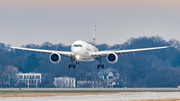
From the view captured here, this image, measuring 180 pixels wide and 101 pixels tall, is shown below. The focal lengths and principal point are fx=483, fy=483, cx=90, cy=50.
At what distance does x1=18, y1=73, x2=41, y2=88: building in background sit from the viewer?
16350cm

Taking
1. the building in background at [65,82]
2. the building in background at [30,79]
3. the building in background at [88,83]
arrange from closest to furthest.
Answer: the building in background at [65,82], the building in background at [88,83], the building in background at [30,79]

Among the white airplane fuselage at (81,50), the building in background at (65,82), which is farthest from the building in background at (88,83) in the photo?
the white airplane fuselage at (81,50)

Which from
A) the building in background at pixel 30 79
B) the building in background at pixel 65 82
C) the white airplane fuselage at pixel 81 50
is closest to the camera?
the white airplane fuselage at pixel 81 50

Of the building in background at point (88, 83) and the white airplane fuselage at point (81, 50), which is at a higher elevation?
the white airplane fuselage at point (81, 50)

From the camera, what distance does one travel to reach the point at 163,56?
186625mm

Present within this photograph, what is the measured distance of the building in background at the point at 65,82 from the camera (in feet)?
500

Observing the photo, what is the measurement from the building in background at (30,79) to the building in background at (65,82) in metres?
9.01

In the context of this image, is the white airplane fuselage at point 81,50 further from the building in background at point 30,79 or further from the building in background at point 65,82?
the building in background at point 30,79

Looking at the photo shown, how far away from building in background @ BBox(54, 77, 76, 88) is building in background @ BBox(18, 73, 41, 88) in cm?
901

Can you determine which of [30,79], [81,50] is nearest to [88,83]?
[30,79]

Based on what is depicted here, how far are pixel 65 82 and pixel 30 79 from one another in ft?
50.7

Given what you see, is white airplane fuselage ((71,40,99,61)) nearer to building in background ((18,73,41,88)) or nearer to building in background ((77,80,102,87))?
building in background ((77,80,102,87))

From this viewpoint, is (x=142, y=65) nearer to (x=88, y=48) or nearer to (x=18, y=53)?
(x=18, y=53)

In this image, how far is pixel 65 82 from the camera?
513 ft
